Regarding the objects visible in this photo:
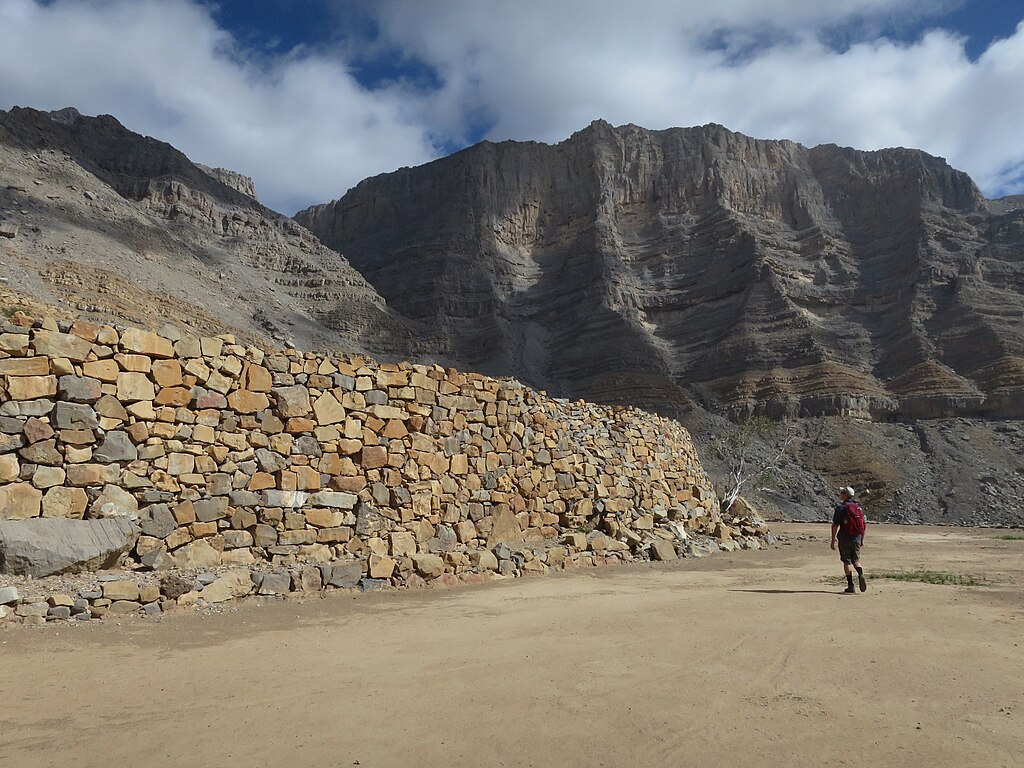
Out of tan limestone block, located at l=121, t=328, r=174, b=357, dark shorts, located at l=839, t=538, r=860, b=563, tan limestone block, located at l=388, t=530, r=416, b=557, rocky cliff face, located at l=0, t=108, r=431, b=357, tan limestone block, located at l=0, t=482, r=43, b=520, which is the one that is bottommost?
tan limestone block, located at l=388, t=530, r=416, b=557

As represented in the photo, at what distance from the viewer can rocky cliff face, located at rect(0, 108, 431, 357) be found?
115 ft

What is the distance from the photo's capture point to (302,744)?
11.5ft

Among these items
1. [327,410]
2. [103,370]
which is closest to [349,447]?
[327,410]

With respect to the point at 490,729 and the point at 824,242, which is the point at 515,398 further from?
the point at 824,242

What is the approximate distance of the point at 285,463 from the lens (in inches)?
358

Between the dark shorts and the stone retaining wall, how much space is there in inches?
179

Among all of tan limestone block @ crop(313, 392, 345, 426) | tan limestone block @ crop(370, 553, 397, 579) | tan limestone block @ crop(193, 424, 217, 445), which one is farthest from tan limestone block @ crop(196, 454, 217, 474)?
tan limestone block @ crop(370, 553, 397, 579)

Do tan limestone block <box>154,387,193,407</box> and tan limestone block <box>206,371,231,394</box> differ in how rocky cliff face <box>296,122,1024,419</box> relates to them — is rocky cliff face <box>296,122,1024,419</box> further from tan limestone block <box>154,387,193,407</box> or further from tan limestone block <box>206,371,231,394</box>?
tan limestone block <box>154,387,193,407</box>

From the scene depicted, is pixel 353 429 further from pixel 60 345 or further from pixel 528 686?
pixel 528 686

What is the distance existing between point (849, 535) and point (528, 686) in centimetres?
669

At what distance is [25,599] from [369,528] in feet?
14.2

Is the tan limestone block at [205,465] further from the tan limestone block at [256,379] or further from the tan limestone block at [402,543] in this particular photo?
the tan limestone block at [402,543]

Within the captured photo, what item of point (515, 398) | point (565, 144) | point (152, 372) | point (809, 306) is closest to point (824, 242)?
point (809, 306)

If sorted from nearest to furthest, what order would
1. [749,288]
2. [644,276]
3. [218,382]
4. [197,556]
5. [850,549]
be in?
[197,556], [218,382], [850,549], [749,288], [644,276]
